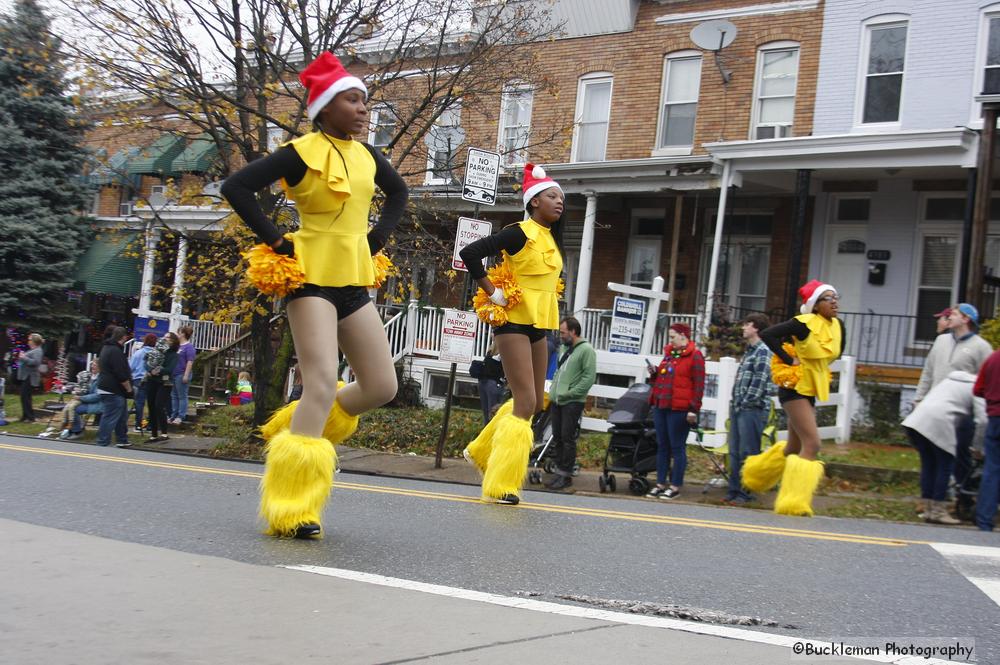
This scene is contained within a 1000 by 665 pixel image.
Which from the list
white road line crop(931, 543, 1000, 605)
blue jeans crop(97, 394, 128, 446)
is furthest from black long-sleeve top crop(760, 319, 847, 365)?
blue jeans crop(97, 394, 128, 446)

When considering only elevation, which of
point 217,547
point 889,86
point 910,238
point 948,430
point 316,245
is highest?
point 889,86

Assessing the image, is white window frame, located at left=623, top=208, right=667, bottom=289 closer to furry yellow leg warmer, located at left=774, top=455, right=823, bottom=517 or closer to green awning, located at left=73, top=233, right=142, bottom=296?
furry yellow leg warmer, located at left=774, top=455, right=823, bottom=517

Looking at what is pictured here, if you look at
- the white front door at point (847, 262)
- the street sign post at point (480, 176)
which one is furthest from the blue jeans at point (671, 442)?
the white front door at point (847, 262)

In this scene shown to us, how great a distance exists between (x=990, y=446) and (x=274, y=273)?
23.5 ft

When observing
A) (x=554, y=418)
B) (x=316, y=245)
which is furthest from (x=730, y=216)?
(x=316, y=245)

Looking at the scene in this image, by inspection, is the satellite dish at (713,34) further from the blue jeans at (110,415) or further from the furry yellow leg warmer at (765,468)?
the blue jeans at (110,415)

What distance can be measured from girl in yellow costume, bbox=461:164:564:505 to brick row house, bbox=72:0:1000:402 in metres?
9.45

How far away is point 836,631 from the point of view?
379 cm

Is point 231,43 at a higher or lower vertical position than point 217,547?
higher

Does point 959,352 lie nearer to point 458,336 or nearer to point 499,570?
point 458,336

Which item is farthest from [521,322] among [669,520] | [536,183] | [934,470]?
[934,470]

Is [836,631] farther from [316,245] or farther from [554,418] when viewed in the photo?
[554,418]

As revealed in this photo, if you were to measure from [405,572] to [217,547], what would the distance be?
1011 mm

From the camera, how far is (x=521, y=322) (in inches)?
280
